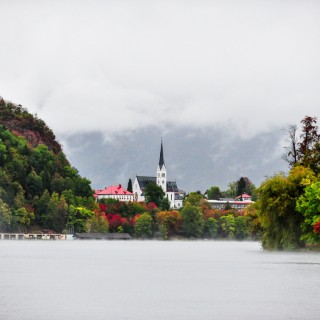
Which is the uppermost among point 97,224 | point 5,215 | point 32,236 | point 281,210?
point 5,215

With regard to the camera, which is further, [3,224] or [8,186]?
[8,186]

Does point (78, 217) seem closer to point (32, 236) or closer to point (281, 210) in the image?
point (32, 236)

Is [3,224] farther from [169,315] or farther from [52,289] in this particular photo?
[169,315]

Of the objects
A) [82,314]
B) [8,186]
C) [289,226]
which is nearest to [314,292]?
[82,314]

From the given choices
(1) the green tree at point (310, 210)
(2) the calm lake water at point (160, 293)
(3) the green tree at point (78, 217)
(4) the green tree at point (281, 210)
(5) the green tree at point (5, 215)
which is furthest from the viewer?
(3) the green tree at point (78, 217)

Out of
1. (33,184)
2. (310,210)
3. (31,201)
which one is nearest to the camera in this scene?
(310,210)

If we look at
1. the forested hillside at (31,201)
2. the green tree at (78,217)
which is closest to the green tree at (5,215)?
the forested hillside at (31,201)

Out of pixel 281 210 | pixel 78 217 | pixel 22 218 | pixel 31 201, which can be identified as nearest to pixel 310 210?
pixel 281 210

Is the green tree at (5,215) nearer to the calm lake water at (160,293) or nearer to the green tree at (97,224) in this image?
the green tree at (97,224)

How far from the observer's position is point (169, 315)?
32.4 metres

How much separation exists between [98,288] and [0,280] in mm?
7389

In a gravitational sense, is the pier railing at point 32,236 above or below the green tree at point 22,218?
below

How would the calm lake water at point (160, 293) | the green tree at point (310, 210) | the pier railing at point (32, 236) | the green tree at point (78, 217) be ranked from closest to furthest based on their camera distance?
the calm lake water at point (160, 293)
the green tree at point (310, 210)
the pier railing at point (32, 236)
the green tree at point (78, 217)

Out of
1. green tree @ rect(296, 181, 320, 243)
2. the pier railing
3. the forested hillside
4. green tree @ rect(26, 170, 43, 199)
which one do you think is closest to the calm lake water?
green tree @ rect(296, 181, 320, 243)
